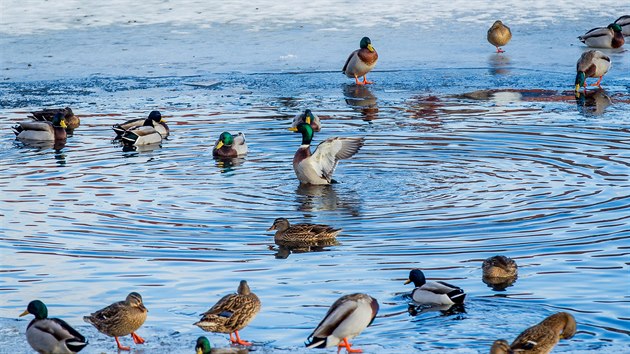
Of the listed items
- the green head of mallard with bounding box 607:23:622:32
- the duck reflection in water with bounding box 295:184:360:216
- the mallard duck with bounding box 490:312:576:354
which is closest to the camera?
the mallard duck with bounding box 490:312:576:354

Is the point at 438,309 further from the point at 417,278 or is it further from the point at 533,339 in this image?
the point at 533,339

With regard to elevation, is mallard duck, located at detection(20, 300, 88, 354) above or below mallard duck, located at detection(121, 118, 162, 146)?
below

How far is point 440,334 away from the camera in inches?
341

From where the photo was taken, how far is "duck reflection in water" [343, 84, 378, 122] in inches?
705

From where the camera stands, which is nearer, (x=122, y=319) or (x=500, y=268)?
(x=122, y=319)

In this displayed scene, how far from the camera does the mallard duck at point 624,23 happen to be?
2350cm

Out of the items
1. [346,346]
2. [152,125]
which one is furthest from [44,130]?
[346,346]

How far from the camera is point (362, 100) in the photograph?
19.0m

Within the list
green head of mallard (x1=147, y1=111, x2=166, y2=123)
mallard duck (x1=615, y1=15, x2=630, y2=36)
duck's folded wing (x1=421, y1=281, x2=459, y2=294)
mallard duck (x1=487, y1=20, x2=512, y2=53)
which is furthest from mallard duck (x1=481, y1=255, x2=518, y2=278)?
mallard duck (x1=615, y1=15, x2=630, y2=36)

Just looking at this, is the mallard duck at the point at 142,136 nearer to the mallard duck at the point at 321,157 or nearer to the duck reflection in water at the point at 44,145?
the duck reflection in water at the point at 44,145

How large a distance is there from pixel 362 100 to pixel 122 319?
11.1m

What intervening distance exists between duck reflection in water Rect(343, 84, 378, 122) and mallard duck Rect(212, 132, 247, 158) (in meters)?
2.52

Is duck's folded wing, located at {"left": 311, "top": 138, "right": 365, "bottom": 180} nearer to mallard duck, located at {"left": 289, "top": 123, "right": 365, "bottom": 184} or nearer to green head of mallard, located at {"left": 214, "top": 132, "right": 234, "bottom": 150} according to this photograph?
mallard duck, located at {"left": 289, "top": 123, "right": 365, "bottom": 184}

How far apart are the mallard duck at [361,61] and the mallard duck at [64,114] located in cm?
464
